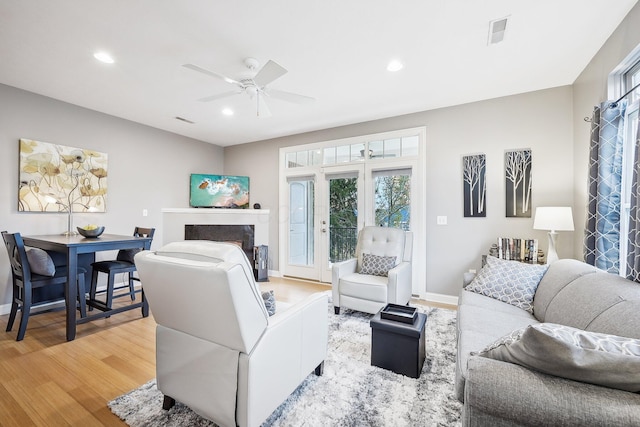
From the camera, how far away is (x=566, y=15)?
2.04m

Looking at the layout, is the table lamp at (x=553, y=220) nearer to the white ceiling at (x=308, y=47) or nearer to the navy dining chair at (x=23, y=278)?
the white ceiling at (x=308, y=47)

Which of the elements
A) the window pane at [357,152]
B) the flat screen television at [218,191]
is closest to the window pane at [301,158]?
the window pane at [357,152]

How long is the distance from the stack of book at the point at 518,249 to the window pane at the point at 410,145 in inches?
62.0

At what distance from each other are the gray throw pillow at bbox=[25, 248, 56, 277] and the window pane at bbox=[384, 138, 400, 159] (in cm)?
417

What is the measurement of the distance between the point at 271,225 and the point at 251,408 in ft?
13.5

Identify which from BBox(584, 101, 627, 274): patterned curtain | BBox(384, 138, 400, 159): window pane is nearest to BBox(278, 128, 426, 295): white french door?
BBox(384, 138, 400, 159): window pane

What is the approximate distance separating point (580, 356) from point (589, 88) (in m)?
3.07

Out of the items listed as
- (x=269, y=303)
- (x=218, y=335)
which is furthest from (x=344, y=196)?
(x=218, y=335)

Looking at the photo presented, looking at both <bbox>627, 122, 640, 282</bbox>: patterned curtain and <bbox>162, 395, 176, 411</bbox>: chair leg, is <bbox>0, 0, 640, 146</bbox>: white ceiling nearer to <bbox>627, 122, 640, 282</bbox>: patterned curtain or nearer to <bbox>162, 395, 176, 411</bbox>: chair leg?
<bbox>627, 122, 640, 282</bbox>: patterned curtain

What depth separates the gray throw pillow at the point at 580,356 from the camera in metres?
0.80

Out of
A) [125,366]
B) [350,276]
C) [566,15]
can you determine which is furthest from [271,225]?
[566,15]

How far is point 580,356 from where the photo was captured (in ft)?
2.71

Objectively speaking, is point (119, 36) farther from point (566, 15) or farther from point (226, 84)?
point (566, 15)

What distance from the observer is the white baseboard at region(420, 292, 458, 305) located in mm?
3721
